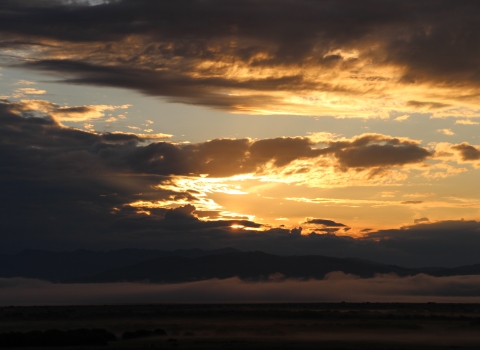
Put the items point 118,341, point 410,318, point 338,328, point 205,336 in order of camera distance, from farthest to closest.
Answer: point 410,318 → point 338,328 → point 205,336 → point 118,341

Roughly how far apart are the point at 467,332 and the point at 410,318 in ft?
128

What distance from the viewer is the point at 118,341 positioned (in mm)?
93312

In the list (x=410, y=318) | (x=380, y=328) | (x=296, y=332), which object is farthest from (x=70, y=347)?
(x=410, y=318)

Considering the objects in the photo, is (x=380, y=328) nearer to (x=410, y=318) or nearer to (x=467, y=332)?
(x=467, y=332)

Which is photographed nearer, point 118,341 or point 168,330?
point 118,341

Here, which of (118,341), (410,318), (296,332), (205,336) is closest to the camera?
(118,341)

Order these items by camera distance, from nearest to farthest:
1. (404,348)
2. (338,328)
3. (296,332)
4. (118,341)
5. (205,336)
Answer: (404,348) < (118,341) < (205,336) < (296,332) < (338,328)

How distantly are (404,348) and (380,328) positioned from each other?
3742cm

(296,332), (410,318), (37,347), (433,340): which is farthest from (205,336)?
(410,318)

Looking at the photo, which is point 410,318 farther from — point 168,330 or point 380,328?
point 168,330

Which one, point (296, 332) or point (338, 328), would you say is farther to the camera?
point (338, 328)

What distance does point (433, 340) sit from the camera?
96.4 metres

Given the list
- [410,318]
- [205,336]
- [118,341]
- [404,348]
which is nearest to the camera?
[404,348]

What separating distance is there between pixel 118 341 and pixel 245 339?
56.7ft
